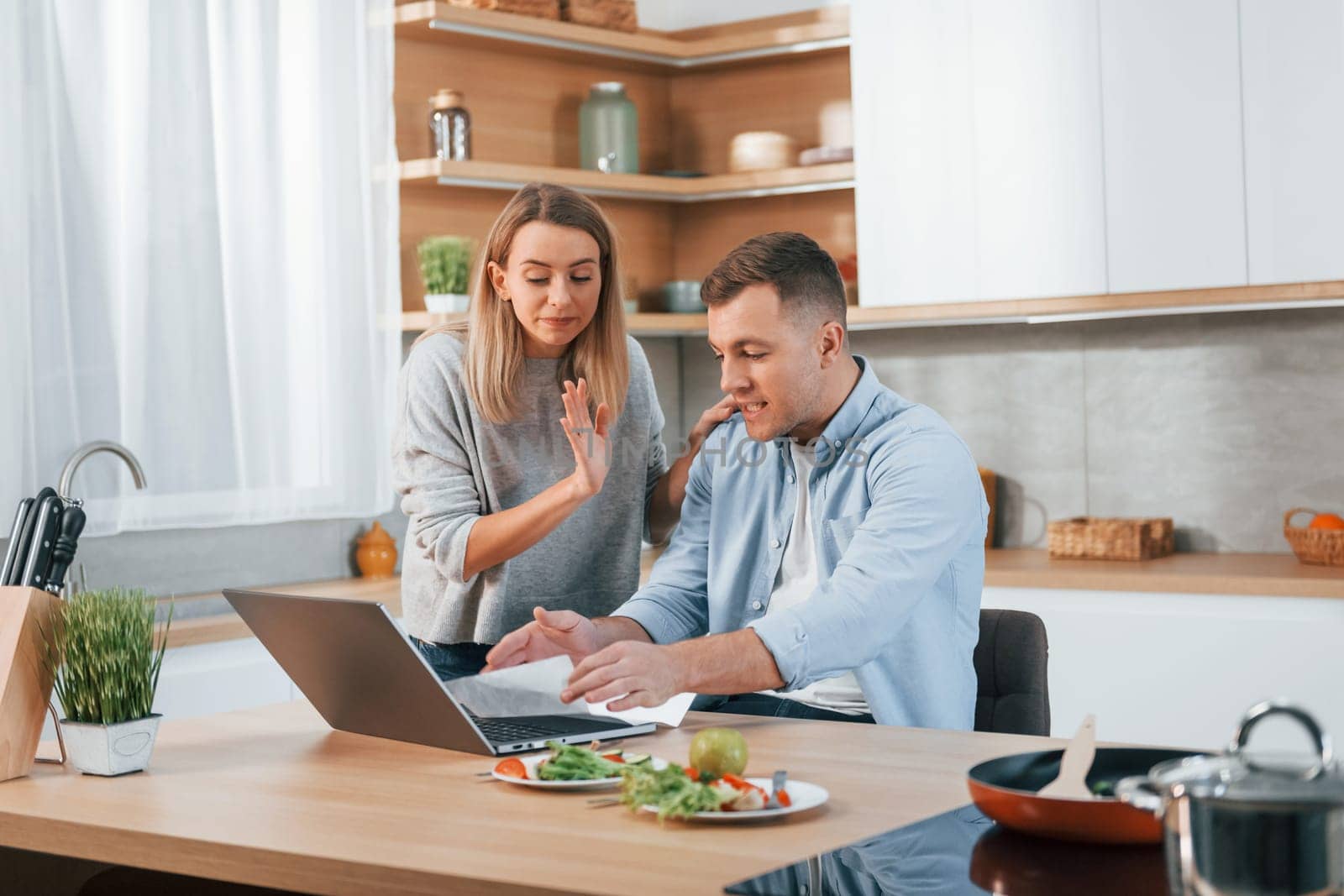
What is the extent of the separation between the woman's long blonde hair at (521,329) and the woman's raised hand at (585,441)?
18 cm

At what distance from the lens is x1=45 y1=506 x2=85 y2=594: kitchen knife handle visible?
1.98 metres

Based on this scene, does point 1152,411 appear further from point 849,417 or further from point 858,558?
point 858,558

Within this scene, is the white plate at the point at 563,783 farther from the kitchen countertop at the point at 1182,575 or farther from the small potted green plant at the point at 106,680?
the kitchen countertop at the point at 1182,575

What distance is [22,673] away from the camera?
1812 mm

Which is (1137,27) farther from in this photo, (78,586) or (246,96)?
(78,586)

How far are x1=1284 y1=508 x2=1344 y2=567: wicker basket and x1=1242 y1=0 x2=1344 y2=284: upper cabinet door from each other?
0.58 metres

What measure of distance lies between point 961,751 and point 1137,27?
2637 mm

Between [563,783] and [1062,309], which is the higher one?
[1062,309]

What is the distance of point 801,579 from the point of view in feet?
7.73

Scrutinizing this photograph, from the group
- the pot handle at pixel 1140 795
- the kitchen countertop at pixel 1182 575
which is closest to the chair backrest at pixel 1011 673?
the pot handle at pixel 1140 795

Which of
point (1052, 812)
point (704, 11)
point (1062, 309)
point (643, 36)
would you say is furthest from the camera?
point (704, 11)

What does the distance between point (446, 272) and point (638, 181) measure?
685mm

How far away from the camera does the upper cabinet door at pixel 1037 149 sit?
401 centimetres

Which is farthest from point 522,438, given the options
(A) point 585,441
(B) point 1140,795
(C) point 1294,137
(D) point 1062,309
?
(C) point 1294,137
